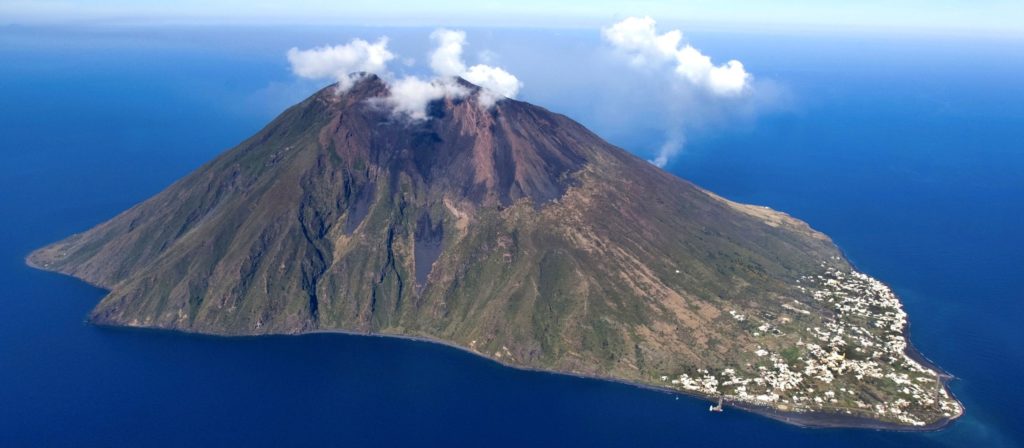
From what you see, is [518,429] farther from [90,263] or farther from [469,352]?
[90,263]

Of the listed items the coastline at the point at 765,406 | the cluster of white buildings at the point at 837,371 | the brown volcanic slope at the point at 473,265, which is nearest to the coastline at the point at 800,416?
the coastline at the point at 765,406

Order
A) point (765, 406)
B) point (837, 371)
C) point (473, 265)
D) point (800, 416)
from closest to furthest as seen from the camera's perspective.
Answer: point (800, 416)
point (765, 406)
point (837, 371)
point (473, 265)

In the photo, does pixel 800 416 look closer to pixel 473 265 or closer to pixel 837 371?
pixel 837 371

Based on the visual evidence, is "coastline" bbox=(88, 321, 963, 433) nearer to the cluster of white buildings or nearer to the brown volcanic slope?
the cluster of white buildings

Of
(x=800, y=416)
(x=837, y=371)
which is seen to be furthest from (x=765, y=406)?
(x=837, y=371)

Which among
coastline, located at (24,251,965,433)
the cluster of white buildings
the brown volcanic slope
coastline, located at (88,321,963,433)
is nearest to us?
coastline, located at (88,321,963,433)

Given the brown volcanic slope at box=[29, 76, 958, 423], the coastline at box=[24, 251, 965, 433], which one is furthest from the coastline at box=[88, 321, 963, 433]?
the brown volcanic slope at box=[29, 76, 958, 423]

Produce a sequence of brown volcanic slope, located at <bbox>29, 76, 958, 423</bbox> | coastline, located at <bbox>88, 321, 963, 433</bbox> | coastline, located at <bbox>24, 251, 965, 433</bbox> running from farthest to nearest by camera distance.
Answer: brown volcanic slope, located at <bbox>29, 76, 958, 423</bbox>, coastline, located at <bbox>24, 251, 965, 433</bbox>, coastline, located at <bbox>88, 321, 963, 433</bbox>
